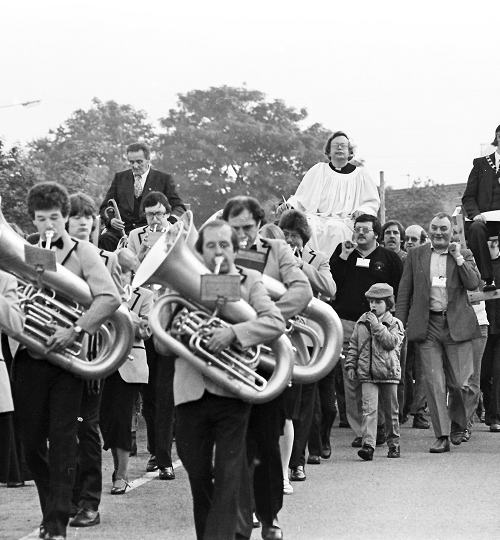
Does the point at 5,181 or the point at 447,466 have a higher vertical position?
the point at 5,181

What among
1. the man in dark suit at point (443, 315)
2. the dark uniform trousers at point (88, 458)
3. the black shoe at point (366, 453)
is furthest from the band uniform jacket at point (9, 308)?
the man in dark suit at point (443, 315)

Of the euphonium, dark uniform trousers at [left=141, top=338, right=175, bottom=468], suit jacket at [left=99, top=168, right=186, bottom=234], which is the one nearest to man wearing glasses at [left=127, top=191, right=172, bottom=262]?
dark uniform trousers at [left=141, top=338, right=175, bottom=468]

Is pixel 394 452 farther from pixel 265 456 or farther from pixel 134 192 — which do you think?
pixel 265 456

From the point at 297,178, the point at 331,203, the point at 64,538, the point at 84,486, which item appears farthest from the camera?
the point at 297,178

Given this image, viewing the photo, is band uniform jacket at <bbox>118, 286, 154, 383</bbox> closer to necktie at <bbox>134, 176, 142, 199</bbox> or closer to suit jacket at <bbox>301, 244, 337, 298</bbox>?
suit jacket at <bbox>301, 244, 337, 298</bbox>

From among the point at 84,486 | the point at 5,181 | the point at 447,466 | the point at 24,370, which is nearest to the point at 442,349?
the point at 447,466

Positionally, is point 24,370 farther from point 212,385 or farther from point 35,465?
point 212,385

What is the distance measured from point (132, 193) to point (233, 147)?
62.0m

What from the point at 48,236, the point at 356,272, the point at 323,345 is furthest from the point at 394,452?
the point at 48,236

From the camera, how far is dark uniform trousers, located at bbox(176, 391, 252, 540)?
7.28 metres

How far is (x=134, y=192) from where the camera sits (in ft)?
46.7

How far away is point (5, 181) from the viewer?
35625 mm

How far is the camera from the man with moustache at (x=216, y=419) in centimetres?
727

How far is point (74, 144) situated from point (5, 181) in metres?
46.1
